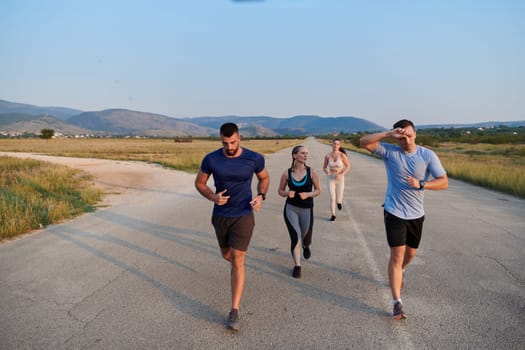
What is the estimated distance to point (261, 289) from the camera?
4.23 meters

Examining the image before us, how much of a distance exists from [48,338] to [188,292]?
1467 mm

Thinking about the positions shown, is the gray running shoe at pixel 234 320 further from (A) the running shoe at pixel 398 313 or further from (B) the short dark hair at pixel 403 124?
(B) the short dark hair at pixel 403 124

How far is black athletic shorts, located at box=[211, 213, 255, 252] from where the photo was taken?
11.4 feet

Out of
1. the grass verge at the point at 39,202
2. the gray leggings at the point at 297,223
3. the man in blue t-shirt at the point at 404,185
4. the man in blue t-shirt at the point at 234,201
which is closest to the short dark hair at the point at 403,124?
the man in blue t-shirt at the point at 404,185

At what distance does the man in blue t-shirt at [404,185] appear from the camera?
3.50 metres

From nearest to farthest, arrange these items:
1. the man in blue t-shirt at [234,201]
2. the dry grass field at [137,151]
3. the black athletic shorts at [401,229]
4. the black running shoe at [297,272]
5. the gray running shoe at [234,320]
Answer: the gray running shoe at [234,320], the man in blue t-shirt at [234,201], the black athletic shorts at [401,229], the black running shoe at [297,272], the dry grass field at [137,151]

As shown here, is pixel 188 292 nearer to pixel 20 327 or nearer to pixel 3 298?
pixel 20 327

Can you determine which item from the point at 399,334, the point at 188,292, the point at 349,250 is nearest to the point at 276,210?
the point at 349,250

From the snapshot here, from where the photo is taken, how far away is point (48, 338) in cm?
318

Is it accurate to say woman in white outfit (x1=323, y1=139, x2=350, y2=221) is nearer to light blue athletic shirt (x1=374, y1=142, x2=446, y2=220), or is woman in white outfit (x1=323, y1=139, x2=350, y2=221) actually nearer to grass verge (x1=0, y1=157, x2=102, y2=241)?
light blue athletic shirt (x1=374, y1=142, x2=446, y2=220)

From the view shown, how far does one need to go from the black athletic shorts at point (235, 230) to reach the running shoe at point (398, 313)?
5.50ft

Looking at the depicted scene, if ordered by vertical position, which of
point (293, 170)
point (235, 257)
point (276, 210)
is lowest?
point (276, 210)

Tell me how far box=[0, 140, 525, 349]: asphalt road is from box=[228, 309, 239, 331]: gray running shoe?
0.27ft

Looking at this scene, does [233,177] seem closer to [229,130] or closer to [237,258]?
[229,130]
